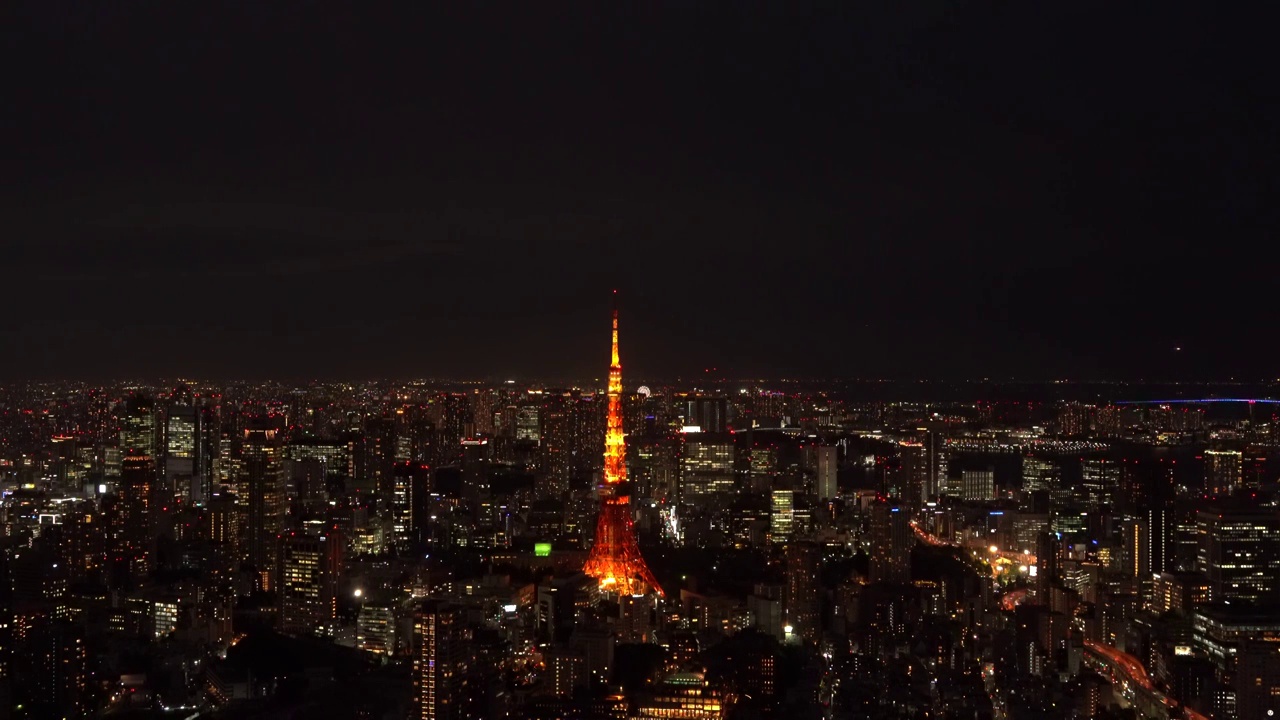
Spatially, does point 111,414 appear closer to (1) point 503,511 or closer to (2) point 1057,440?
(1) point 503,511

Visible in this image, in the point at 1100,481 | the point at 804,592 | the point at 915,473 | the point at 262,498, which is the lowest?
the point at 804,592

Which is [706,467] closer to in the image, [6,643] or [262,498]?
[262,498]

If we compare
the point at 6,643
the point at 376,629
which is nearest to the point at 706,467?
the point at 376,629

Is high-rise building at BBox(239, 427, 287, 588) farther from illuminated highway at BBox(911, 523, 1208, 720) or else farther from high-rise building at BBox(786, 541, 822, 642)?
illuminated highway at BBox(911, 523, 1208, 720)

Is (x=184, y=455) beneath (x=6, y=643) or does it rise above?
above

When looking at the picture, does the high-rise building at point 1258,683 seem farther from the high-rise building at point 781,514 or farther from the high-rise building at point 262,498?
the high-rise building at point 262,498

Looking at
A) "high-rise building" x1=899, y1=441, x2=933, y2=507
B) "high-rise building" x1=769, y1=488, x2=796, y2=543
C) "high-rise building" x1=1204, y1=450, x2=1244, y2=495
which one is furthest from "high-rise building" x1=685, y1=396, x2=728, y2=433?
"high-rise building" x1=1204, y1=450, x2=1244, y2=495

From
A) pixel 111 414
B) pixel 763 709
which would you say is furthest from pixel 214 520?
pixel 763 709

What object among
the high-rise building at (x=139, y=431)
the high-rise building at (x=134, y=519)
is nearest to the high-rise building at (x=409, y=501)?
the high-rise building at (x=134, y=519)
